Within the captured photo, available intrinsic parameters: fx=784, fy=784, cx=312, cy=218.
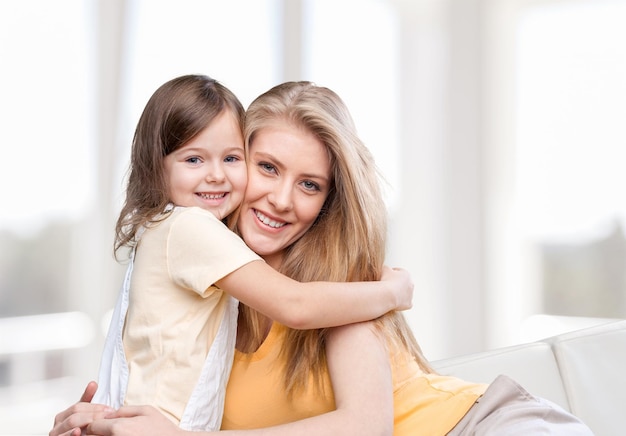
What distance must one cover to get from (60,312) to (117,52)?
1.21 m

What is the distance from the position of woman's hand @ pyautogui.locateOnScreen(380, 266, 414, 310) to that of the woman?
Result: 0.03 m

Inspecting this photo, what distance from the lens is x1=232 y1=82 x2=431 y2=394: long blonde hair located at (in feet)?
A: 5.26

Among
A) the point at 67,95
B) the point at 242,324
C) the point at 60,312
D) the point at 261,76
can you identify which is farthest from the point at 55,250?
the point at 242,324

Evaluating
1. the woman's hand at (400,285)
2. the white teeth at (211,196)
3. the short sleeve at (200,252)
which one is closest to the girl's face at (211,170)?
the white teeth at (211,196)

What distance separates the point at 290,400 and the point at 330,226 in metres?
0.38


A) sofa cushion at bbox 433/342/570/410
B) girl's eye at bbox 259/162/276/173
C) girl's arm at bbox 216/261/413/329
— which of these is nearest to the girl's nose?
girl's eye at bbox 259/162/276/173

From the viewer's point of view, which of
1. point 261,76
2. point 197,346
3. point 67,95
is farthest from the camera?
point 261,76

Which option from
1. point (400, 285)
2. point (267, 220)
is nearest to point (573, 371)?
point (400, 285)

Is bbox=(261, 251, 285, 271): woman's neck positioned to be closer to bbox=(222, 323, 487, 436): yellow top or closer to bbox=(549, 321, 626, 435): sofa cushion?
bbox=(222, 323, 487, 436): yellow top

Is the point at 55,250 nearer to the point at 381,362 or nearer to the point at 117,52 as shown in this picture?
the point at 117,52

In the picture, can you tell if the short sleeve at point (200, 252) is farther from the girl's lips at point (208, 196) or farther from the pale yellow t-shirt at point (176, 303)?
the girl's lips at point (208, 196)

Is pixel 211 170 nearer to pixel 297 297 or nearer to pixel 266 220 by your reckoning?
pixel 266 220

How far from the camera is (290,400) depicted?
1592 millimetres

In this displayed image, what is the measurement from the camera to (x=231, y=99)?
65.5 inches
